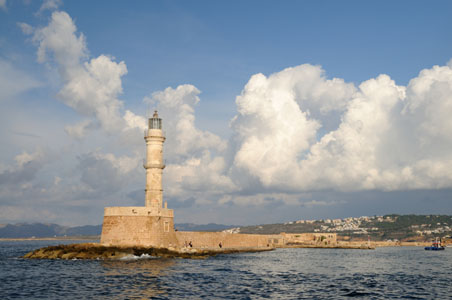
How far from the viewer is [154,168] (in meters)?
53.6

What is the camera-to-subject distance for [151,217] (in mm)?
49906

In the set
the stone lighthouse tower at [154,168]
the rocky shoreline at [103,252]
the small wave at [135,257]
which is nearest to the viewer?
the small wave at [135,257]

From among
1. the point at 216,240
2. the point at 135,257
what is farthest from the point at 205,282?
the point at 216,240

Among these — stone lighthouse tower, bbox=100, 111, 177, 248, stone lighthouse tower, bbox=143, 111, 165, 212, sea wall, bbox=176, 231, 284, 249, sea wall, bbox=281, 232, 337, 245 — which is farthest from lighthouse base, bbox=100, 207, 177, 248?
sea wall, bbox=281, 232, 337, 245

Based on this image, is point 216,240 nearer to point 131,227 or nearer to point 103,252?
point 131,227

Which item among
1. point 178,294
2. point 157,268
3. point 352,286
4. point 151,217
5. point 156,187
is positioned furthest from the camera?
point 156,187

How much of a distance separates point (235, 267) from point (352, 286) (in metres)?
13.4

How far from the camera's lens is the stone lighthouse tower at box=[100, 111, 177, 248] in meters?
49.0

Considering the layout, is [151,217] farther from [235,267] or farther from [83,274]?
[83,274]

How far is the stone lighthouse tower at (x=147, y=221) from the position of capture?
4900cm

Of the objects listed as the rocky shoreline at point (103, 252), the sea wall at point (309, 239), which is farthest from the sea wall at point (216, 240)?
the sea wall at point (309, 239)

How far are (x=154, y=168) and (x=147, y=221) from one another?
6.53 m

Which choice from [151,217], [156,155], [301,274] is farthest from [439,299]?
[156,155]

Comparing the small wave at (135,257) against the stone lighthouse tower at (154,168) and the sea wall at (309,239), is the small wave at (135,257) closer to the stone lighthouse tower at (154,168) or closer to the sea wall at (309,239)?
the stone lighthouse tower at (154,168)
